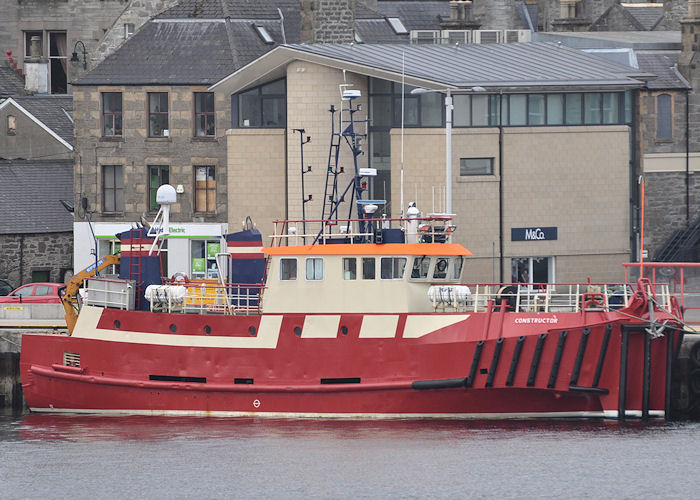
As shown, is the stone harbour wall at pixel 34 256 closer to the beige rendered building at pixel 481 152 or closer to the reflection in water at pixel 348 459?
the beige rendered building at pixel 481 152

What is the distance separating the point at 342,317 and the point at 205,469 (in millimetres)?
5183

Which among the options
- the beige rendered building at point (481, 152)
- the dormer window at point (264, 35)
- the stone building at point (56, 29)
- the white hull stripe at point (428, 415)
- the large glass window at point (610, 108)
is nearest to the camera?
the white hull stripe at point (428, 415)

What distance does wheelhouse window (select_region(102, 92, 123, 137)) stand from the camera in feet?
179

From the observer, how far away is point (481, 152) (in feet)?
158

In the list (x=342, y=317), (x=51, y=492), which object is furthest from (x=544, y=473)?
(x=51, y=492)

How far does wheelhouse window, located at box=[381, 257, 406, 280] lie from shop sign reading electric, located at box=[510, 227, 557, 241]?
35.8 feet

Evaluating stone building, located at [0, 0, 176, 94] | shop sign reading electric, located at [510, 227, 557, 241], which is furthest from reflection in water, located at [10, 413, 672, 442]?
stone building, located at [0, 0, 176, 94]

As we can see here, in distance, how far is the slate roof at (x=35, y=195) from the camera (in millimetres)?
55500

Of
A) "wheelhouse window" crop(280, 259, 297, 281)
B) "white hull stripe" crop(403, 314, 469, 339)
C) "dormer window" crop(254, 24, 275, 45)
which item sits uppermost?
"dormer window" crop(254, 24, 275, 45)

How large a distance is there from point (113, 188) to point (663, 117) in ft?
55.8

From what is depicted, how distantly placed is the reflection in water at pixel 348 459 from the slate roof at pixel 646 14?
36.9 metres

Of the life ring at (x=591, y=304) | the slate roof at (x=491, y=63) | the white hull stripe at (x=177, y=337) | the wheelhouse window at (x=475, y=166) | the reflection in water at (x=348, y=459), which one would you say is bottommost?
the reflection in water at (x=348, y=459)

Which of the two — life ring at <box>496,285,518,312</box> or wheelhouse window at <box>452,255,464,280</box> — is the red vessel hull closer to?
life ring at <box>496,285,518,312</box>

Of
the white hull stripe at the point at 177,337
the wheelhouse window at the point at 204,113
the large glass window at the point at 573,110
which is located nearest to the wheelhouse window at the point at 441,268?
the white hull stripe at the point at 177,337
